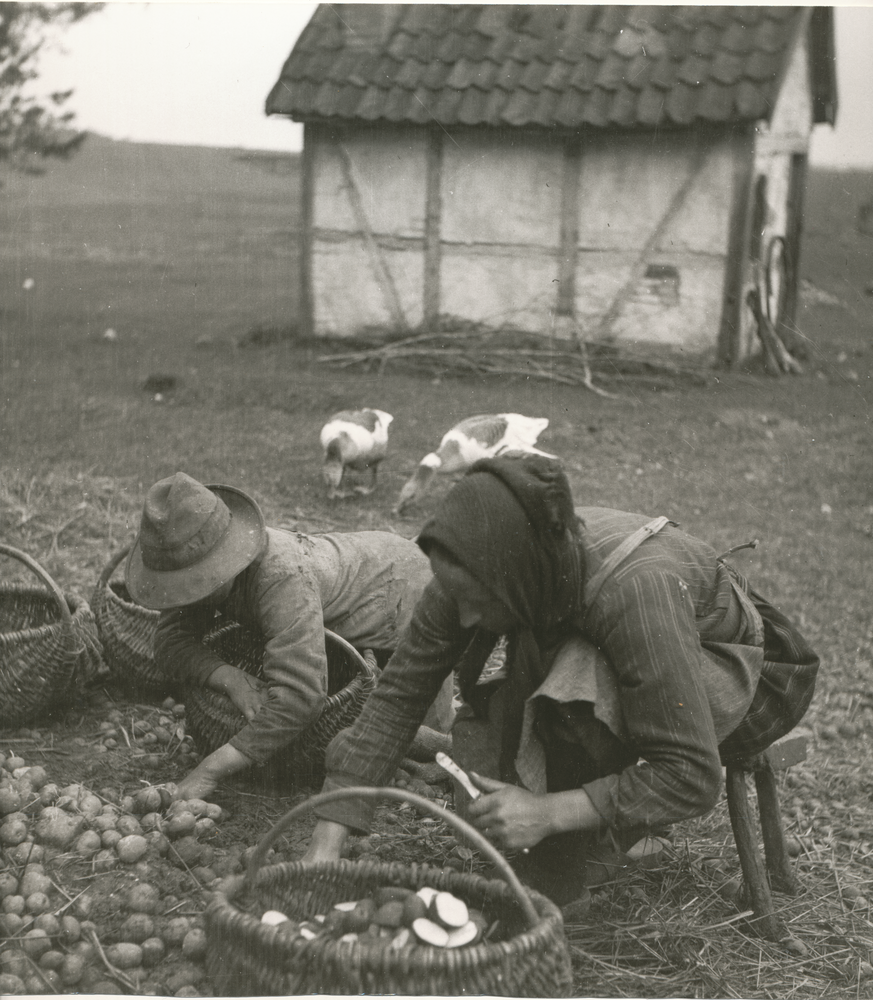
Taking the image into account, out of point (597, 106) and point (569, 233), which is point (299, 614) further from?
point (569, 233)

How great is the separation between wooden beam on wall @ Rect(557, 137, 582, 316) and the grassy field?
120 centimetres

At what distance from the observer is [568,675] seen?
239cm

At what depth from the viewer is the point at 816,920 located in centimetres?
294

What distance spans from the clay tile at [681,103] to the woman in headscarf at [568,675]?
7.21 metres

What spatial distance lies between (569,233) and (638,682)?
28.0 feet

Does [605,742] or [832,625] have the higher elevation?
[605,742]

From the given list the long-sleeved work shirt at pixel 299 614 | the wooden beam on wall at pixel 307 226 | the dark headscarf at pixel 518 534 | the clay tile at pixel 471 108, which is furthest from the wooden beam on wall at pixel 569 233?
the dark headscarf at pixel 518 534

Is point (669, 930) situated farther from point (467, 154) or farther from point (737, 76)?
point (467, 154)

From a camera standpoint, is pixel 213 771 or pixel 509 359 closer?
pixel 213 771

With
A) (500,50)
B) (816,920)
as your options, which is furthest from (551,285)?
(816,920)

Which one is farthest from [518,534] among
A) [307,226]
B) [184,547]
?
[307,226]

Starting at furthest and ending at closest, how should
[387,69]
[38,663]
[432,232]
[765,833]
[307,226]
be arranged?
[307,226] < [432,232] < [387,69] < [38,663] < [765,833]

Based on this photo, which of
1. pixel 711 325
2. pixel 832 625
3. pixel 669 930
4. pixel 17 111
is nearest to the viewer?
pixel 669 930

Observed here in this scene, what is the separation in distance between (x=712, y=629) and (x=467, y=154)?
842cm
